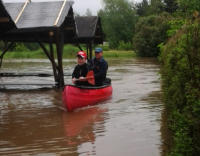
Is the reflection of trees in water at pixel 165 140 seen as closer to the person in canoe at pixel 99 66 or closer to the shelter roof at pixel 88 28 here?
the person in canoe at pixel 99 66

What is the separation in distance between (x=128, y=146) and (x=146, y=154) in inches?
22.2

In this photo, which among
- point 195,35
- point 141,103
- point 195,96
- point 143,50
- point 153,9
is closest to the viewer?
point 195,96

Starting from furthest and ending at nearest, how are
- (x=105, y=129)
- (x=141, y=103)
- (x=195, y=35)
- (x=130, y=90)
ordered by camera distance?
(x=130, y=90) → (x=141, y=103) → (x=105, y=129) → (x=195, y=35)

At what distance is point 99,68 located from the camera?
12.2 m

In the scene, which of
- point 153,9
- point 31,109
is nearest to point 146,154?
point 31,109

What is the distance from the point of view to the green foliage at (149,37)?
161 ft

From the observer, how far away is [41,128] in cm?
856

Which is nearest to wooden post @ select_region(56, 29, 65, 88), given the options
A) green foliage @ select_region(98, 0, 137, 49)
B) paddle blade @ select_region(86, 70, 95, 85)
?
paddle blade @ select_region(86, 70, 95, 85)

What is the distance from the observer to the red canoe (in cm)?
1066

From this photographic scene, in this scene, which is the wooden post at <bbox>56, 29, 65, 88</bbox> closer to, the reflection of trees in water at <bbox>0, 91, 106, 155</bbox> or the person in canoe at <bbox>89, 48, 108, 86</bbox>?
the reflection of trees in water at <bbox>0, 91, 106, 155</bbox>

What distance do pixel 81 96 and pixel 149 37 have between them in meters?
40.0

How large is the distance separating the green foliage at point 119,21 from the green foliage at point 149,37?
87.5 feet

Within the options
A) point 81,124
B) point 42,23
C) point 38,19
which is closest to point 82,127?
point 81,124

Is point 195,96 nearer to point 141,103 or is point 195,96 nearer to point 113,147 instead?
point 113,147
